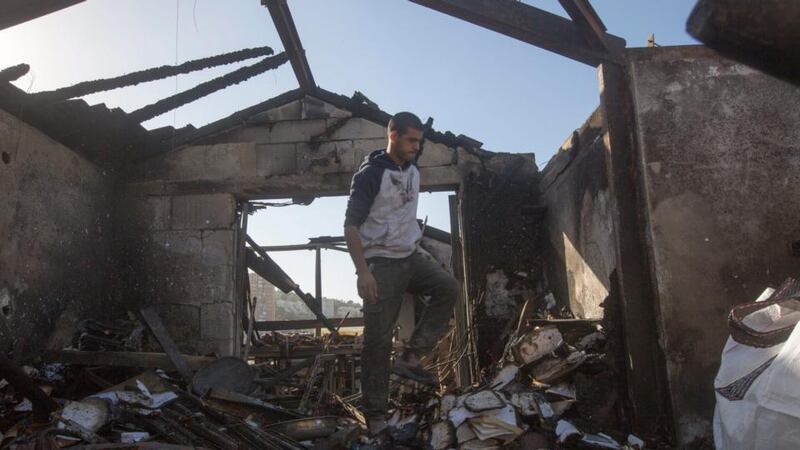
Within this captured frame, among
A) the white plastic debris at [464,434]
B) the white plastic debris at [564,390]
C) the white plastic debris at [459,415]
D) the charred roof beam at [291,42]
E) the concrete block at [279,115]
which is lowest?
the white plastic debris at [464,434]

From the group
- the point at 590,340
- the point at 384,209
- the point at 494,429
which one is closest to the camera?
the point at 494,429

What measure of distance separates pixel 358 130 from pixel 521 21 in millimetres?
3137

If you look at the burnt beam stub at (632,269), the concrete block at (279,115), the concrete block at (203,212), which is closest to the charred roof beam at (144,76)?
the concrete block at (279,115)

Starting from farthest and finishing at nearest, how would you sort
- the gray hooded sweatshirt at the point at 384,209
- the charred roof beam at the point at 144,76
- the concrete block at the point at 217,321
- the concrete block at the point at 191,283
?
the concrete block at the point at 191,283 < the concrete block at the point at 217,321 < the charred roof beam at the point at 144,76 < the gray hooded sweatshirt at the point at 384,209

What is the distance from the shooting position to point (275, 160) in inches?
255

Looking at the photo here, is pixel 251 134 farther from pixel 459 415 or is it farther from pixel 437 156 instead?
pixel 459 415

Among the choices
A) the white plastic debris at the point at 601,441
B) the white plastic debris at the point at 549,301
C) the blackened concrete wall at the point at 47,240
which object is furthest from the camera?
the white plastic debris at the point at 549,301

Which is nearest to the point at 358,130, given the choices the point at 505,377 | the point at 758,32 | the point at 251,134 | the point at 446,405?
the point at 251,134

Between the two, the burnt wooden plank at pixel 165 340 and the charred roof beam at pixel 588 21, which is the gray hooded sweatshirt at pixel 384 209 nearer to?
the charred roof beam at pixel 588 21

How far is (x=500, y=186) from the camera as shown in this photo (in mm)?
6246

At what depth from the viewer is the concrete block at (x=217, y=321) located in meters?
5.93

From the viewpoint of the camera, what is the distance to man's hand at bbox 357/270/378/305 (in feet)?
10.2

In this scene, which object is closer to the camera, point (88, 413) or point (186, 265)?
point (88, 413)

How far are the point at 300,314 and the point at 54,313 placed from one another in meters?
22.1
